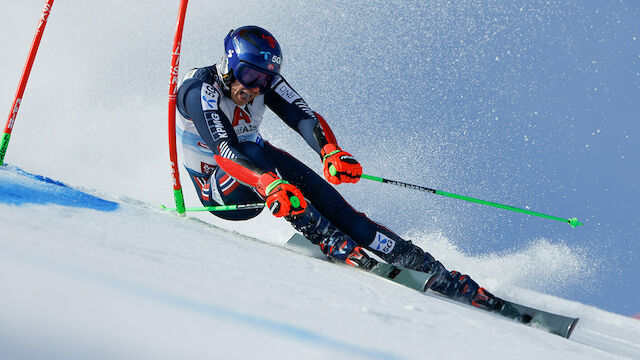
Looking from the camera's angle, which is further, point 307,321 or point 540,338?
point 540,338

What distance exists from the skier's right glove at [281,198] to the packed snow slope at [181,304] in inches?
16.9

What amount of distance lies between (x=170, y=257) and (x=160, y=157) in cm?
446

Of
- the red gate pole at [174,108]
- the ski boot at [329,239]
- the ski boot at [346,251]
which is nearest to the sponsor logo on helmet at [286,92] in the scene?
the red gate pole at [174,108]


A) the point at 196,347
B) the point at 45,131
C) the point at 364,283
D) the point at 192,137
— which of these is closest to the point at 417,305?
the point at 364,283

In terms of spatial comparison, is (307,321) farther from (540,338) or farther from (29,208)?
(540,338)

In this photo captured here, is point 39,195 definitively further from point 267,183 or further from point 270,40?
point 270,40

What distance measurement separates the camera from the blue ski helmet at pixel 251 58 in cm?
302

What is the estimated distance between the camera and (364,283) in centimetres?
215

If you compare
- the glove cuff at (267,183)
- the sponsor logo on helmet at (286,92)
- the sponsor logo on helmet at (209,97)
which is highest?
the sponsor logo on helmet at (286,92)

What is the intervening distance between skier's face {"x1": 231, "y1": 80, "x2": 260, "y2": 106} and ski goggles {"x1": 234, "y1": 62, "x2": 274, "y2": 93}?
0.03 m

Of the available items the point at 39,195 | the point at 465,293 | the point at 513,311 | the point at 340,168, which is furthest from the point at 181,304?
the point at 513,311

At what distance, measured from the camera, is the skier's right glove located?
268 cm

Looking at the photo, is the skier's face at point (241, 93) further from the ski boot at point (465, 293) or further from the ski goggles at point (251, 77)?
the ski boot at point (465, 293)

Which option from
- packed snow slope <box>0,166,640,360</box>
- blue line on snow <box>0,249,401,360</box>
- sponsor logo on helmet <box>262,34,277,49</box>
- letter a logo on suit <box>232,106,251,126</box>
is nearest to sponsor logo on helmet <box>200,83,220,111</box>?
letter a logo on suit <box>232,106,251,126</box>
